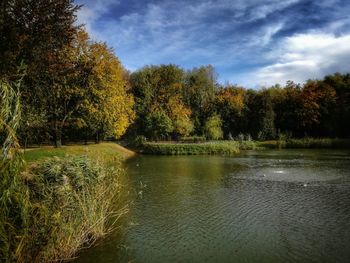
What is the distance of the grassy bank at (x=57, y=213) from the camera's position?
8.43m

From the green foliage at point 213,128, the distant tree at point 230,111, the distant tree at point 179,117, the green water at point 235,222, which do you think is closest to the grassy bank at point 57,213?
the green water at point 235,222

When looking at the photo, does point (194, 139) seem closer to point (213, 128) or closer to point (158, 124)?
point (213, 128)

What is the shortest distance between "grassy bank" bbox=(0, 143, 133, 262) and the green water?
814 mm

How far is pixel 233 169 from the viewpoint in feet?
101

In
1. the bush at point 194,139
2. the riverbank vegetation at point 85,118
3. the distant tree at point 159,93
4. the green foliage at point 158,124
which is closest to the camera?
the riverbank vegetation at point 85,118

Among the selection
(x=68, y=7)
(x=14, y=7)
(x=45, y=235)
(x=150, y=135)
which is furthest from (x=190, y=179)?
(x=150, y=135)

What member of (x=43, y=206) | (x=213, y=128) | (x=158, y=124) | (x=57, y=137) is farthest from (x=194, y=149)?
(x=43, y=206)

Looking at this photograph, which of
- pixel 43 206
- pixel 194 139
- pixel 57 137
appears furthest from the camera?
pixel 194 139

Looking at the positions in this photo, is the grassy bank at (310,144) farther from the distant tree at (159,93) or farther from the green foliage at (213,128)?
the distant tree at (159,93)

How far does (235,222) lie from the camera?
14.5m

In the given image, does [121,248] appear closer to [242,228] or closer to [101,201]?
[101,201]

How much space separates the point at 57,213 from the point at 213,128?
53.8 m

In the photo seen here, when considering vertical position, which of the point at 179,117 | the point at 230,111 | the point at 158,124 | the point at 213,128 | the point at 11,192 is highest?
the point at 230,111

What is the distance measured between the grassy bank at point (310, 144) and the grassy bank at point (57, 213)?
1828 inches
